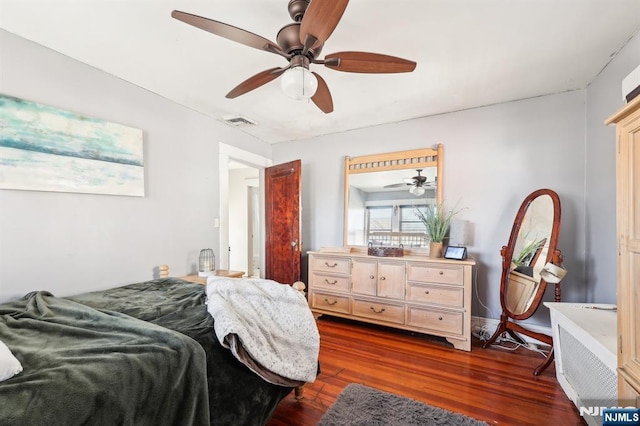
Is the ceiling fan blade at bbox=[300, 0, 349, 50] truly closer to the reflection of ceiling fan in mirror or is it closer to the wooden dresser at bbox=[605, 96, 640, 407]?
the wooden dresser at bbox=[605, 96, 640, 407]

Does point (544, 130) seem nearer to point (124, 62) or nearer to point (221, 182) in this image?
point (221, 182)

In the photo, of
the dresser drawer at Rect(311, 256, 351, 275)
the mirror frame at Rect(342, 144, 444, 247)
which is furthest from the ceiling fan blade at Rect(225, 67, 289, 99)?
the dresser drawer at Rect(311, 256, 351, 275)

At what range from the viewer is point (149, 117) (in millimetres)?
2604

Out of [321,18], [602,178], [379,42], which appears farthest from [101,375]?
[602,178]

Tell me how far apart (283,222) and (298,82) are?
2.58 metres

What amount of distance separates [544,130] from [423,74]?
4.84ft

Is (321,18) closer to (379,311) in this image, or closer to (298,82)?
(298,82)

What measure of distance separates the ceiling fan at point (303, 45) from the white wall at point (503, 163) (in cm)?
176

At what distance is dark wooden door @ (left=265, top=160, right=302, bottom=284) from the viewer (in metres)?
3.73

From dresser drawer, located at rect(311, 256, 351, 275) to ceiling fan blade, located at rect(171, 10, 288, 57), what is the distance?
7.50 ft

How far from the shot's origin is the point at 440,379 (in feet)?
6.80

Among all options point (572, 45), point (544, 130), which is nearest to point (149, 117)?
point (572, 45)

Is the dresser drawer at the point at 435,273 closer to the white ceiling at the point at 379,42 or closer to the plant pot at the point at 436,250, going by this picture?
the plant pot at the point at 436,250

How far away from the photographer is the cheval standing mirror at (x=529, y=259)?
231 cm
